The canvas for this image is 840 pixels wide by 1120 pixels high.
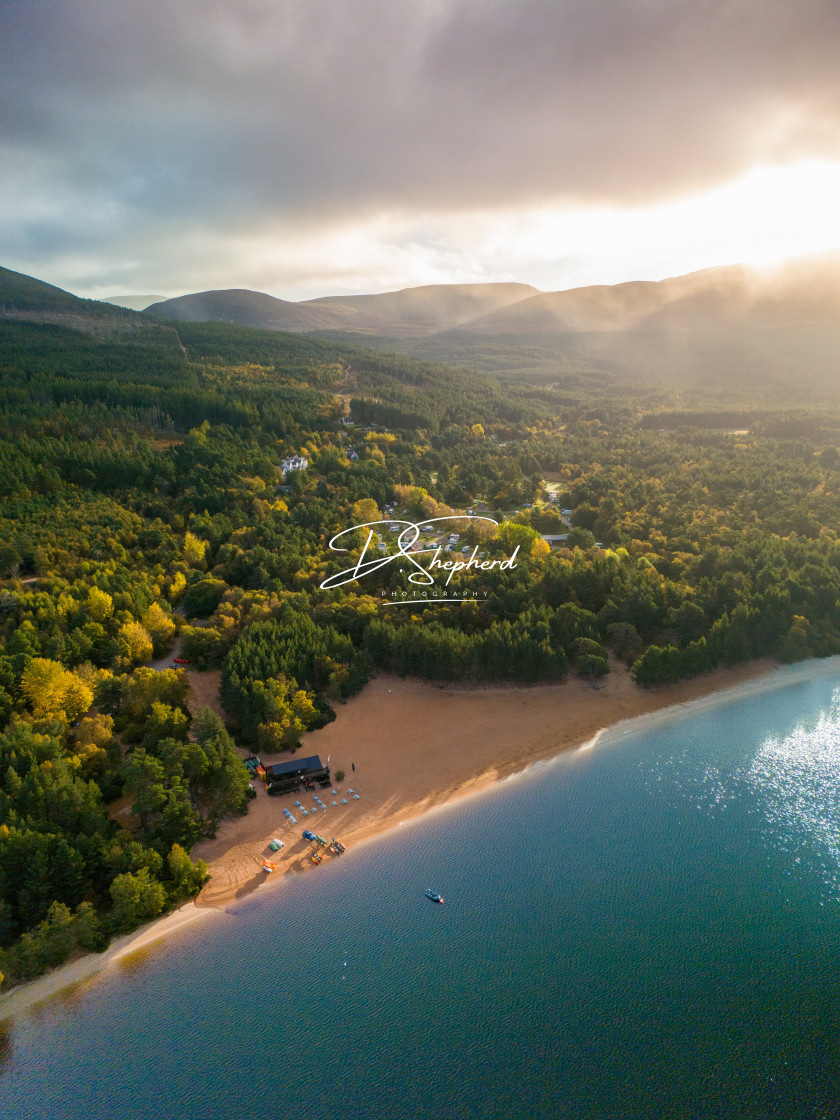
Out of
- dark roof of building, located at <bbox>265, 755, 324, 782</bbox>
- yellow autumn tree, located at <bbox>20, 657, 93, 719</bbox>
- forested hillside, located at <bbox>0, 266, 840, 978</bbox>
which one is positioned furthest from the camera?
yellow autumn tree, located at <bbox>20, 657, 93, 719</bbox>

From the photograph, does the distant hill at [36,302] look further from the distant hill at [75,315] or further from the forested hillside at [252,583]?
the forested hillside at [252,583]

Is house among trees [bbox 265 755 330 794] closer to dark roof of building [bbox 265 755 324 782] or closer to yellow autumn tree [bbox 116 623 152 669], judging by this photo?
dark roof of building [bbox 265 755 324 782]

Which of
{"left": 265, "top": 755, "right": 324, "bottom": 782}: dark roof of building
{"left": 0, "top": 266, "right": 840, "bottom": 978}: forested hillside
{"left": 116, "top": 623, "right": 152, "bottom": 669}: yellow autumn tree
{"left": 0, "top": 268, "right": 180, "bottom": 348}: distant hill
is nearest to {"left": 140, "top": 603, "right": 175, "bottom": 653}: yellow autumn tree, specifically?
{"left": 0, "top": 266, "right": 840, "bottom": 978}: forested hillside

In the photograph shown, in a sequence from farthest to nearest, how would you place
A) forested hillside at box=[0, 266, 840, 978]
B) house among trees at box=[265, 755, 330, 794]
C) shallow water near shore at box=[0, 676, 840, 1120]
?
house among trees at box=[265, 755, 330, 794] < forested hillside at box=[0, 266, 840, 978] < shallow water near shore at box=[0, 676, 840, 1120]

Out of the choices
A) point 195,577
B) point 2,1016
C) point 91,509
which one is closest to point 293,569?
point 195,577

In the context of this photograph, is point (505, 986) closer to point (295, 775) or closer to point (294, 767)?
point (295, 775)

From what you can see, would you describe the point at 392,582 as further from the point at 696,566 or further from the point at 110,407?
the point at 110,407

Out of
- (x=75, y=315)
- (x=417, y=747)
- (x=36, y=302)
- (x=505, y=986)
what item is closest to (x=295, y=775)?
(x=417, y=747)
